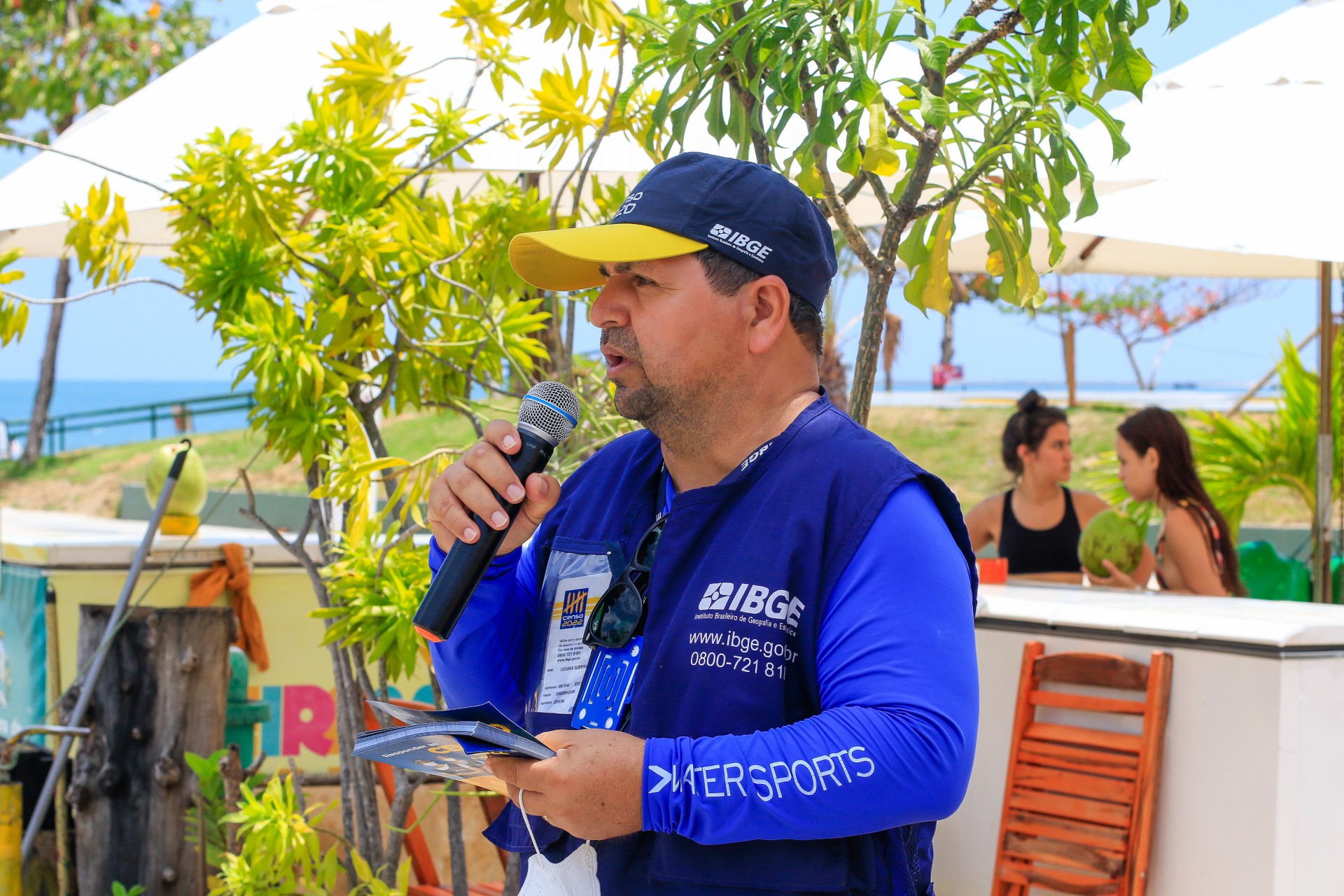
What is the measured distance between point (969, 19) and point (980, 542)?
4.47 m

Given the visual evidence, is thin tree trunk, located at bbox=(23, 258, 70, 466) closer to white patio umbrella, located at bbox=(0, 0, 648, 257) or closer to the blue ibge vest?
white patio umbrella, located at bbox=(0, 0, 648, 257)

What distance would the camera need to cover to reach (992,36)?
2041 millimetres

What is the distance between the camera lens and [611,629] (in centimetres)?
150

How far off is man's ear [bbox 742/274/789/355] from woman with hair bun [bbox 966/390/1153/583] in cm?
451

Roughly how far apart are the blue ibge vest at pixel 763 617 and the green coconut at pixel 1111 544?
3.55m

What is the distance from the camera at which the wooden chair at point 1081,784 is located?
300 cm

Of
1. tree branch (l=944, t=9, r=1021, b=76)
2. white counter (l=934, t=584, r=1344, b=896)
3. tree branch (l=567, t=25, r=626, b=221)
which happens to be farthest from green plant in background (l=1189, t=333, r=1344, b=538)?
tree branch (l=944, t=9, r=1021, b=76)

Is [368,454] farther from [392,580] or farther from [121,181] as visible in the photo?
[121,181]

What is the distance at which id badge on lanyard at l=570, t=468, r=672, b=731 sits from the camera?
4.83ft

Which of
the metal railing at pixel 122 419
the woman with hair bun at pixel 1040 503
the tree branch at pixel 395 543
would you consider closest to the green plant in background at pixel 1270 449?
the woman with hair bun at pixel 1040 503

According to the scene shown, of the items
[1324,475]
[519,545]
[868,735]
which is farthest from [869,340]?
[1324,475]

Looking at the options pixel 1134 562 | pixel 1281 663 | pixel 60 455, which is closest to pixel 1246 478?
pixel 1134 562

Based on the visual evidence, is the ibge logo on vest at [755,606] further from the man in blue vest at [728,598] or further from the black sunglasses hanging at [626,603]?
the black sunglasses hanging at [626,603]

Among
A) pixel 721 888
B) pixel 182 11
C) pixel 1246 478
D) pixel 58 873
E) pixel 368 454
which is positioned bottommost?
pixel 58 873
